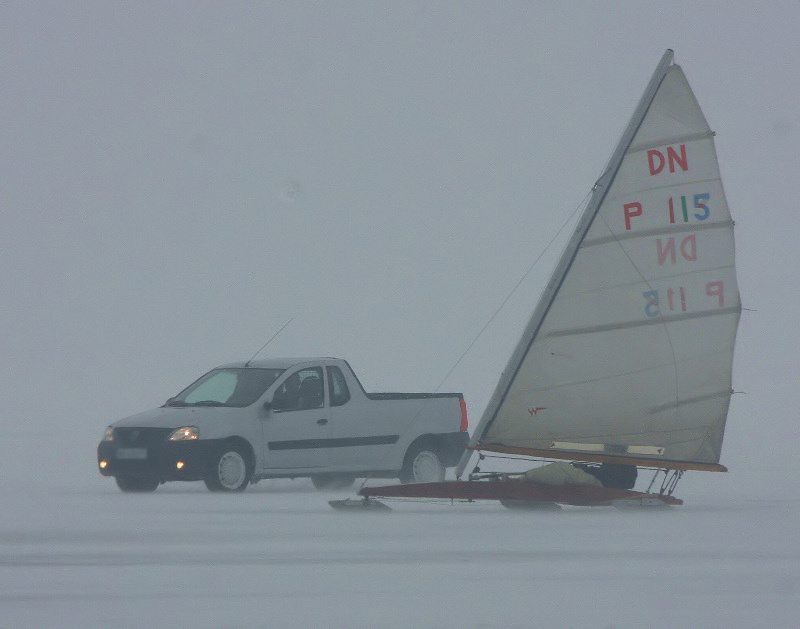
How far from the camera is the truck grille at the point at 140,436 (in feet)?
78.0

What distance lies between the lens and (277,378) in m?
24.8

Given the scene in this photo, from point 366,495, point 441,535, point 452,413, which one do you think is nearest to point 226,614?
point 441,535

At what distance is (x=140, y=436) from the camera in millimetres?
23938

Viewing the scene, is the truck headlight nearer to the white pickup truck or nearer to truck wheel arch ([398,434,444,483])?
the white pickup truck

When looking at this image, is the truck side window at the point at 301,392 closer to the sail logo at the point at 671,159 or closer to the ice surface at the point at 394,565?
the ice surface at the point at 394,565

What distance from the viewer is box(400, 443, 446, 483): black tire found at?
2556cm

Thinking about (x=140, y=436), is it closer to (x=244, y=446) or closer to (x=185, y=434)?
(x=185, y=434)

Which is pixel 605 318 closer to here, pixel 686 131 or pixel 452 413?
pixel 686 131

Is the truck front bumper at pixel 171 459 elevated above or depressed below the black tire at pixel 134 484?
above

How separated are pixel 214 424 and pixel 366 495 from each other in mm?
3479

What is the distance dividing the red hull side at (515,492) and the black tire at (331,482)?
5159 mm

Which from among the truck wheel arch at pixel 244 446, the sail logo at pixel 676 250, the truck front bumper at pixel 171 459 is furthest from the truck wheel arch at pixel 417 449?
the sail logo at pixel 676 250

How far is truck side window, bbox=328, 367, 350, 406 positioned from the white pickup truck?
0.5 inches

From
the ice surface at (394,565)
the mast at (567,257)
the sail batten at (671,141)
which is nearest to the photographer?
the ice surface at (394,565)
